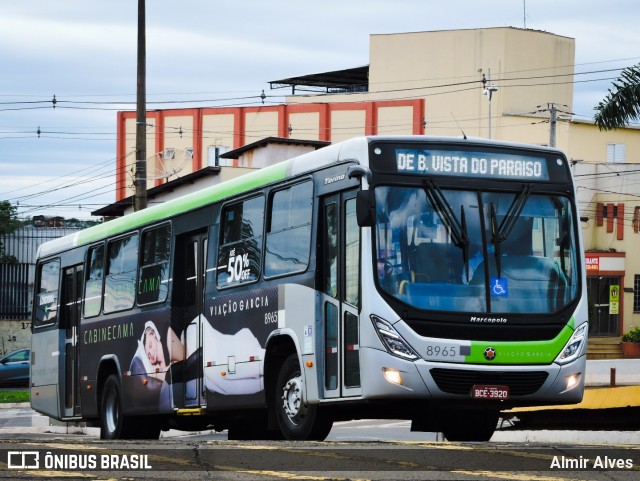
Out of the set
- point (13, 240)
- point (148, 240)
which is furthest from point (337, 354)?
point (13, 240)

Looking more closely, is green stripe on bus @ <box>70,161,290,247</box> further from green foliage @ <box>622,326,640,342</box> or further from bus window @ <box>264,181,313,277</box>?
green foliage @ <box>622,326,640,342</box>

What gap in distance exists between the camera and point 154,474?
1027 centimetres

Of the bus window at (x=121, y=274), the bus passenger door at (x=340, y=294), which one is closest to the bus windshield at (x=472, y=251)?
the bus passenger door at (x=340, y=294)

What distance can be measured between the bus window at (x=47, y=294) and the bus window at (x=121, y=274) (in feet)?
8.86

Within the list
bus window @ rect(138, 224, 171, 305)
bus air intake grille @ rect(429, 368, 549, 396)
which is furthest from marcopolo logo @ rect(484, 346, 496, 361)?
bus window @ rect(138, 224, 171, 305)

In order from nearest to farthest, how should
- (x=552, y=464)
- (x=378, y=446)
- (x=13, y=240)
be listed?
(x=552, y=464)
(x=378, y=446)
(x=13, y=240)

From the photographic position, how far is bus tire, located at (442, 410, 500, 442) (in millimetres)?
16453

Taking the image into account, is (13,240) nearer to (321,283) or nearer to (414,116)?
(414,116)

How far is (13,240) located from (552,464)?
74.5 meters

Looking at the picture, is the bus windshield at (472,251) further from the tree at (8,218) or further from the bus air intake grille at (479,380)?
the tree at (8,218)

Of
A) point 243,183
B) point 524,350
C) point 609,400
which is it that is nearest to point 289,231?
point 243,183

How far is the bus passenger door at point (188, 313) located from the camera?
18734 mm

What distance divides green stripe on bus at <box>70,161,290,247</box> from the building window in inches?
2138

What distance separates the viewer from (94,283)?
74.4ft
